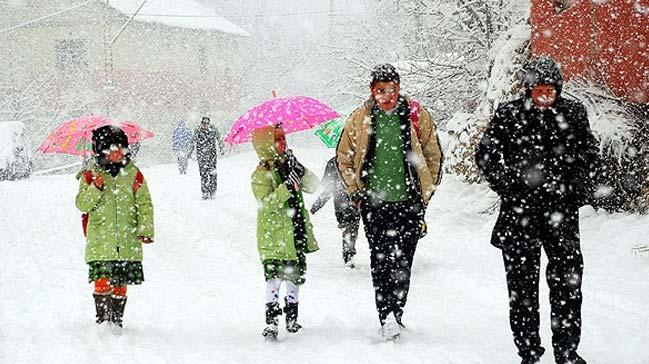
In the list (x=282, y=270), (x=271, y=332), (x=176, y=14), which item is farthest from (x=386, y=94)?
(x=176, y=14)

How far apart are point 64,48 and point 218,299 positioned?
36469 mm

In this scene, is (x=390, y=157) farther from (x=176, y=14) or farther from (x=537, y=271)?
(x=176, y=14)

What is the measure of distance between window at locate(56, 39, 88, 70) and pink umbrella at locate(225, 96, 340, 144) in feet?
121

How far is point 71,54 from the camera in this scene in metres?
40.1

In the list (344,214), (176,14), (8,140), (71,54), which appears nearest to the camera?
(344,214)

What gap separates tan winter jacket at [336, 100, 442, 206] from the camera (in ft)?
17.1

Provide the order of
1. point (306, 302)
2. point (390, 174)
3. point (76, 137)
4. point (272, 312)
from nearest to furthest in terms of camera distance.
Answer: point (390, 174) → point (272, 312) → point (76, 137) → point (306, 302)

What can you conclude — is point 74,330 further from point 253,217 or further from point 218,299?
point 253,217

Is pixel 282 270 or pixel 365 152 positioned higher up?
pixel 365 152

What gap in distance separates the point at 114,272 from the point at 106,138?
108 centimetres

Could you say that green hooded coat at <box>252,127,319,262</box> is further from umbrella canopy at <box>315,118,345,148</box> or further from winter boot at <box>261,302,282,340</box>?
umbrella canopy at <box>315,118,345,148</box>

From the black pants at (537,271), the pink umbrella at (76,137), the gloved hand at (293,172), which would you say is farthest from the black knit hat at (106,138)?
the black pants at (537,271)

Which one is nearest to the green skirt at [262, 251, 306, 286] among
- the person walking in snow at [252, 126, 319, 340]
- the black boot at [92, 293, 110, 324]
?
the person walking in snow at [252, 126, 319, 340]

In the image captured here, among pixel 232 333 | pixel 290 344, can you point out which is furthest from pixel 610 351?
pixel 232 333
